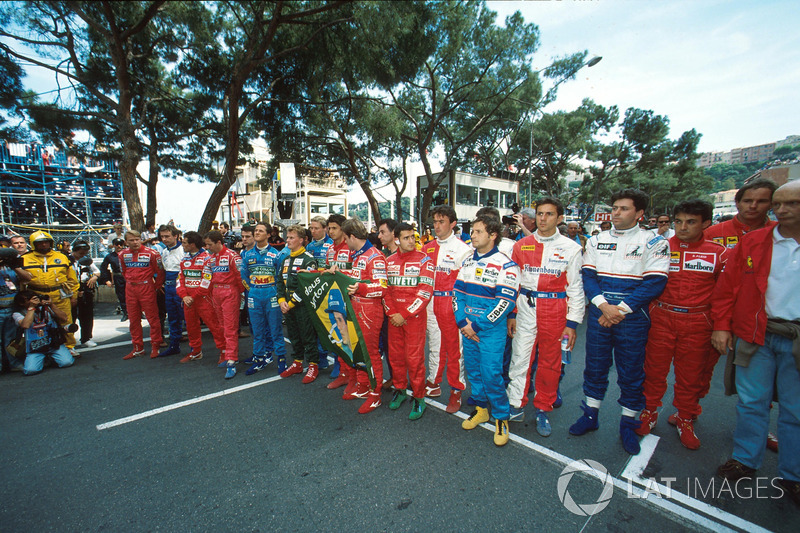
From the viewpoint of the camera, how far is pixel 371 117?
15.9 m

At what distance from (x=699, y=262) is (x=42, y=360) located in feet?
26.8

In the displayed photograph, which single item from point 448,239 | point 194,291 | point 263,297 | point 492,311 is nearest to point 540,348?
point 492,311

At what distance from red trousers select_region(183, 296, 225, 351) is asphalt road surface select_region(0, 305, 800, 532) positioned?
51.4 inches

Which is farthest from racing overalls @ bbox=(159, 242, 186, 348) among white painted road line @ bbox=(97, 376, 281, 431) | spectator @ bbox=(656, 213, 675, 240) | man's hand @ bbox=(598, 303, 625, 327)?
spectator @ bbox=(656, 213, 675, 240)

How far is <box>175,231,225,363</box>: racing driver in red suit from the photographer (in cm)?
495

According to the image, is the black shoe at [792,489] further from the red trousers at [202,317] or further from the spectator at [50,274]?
the spectator at [50,274]

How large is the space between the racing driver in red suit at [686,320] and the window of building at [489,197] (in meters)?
22.7

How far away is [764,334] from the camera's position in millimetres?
2354

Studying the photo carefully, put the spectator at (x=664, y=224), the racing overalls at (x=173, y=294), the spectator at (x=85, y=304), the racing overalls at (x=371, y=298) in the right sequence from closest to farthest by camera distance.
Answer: the racing overalls at (x=371, y=298) → the racing overalls at (x=173, y=294) → the spectator at (x=85, y=304) → the spectator at (x=664, y=224)

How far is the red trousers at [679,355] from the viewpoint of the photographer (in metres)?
2.83

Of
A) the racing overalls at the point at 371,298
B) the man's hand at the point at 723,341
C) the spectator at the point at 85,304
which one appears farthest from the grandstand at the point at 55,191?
the man's hand at the point at 723,341

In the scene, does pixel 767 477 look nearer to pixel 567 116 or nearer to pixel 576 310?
pixel 576 310

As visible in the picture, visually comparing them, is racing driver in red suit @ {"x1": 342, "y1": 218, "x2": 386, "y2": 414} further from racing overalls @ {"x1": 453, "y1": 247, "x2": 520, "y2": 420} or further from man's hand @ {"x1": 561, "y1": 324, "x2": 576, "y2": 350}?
man's hand @ {"x1": 561, "y1": 324, "x2": 576, "y2": 350}

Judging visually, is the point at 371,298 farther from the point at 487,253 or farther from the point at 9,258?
the point at 9,258
